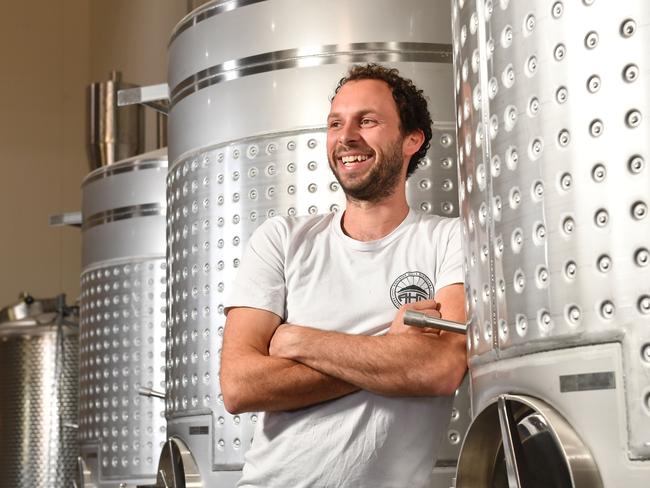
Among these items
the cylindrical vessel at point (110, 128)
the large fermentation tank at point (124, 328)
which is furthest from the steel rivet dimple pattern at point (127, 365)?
the cylindrical vessel at point (110, 128)

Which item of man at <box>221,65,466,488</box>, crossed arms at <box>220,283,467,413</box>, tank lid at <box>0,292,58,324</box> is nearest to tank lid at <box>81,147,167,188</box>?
tank lid at <box>0,292,58,324</box>

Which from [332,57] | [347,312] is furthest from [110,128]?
[347,312]

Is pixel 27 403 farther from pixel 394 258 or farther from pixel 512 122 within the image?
pixel 512 122

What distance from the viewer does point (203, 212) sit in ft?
9.77

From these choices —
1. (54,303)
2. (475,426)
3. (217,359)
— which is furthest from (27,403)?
(475,426)

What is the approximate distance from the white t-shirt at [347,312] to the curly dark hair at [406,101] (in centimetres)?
20

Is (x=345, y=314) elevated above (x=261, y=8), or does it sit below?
below

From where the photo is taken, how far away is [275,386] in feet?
6.84

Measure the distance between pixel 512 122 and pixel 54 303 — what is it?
538 centimetres

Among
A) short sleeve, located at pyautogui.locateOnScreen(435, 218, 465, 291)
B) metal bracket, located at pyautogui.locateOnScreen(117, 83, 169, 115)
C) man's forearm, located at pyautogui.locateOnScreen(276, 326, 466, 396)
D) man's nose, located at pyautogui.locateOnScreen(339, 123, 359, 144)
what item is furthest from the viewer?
metal bracket, located at pyautogui.locateOnScreen(117, 83, 169, 115)

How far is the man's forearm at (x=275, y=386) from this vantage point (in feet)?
6.78

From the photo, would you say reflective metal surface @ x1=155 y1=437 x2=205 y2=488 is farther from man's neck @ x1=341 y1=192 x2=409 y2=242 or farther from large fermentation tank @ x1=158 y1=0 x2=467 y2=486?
man's neck @ x1=341 y1=192 x2=409 y2=242

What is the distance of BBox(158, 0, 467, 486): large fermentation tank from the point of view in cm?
270

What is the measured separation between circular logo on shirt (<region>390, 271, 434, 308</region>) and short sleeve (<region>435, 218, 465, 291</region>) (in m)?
0.03
